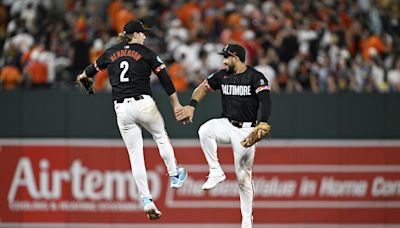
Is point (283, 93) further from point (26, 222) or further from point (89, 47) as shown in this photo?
point (26, 222)

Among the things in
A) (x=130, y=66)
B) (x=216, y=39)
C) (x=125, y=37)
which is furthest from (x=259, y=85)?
(x=216, y=39)

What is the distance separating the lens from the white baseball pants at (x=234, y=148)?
54.3ft

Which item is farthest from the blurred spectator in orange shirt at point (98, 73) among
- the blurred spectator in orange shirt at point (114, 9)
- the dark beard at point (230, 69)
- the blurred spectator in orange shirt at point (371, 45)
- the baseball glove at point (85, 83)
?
the dark beard at point (230, 69)

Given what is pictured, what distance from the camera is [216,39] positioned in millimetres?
25234

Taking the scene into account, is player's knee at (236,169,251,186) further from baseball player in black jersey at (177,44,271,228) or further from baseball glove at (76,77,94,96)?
baseball glove at (76,77,94,96)

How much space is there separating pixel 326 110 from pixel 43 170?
5967 millimetres

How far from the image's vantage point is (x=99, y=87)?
23.4m

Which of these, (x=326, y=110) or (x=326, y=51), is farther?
(x=326, y=51)

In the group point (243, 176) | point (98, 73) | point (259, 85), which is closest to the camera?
point (259, 85)

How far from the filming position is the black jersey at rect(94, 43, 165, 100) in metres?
15.8

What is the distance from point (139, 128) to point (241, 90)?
161 centimetres

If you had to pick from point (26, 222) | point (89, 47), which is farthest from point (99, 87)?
point (26, 222)

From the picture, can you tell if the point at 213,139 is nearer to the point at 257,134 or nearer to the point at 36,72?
the point at 257,134

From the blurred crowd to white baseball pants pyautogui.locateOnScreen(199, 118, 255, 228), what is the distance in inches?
253
